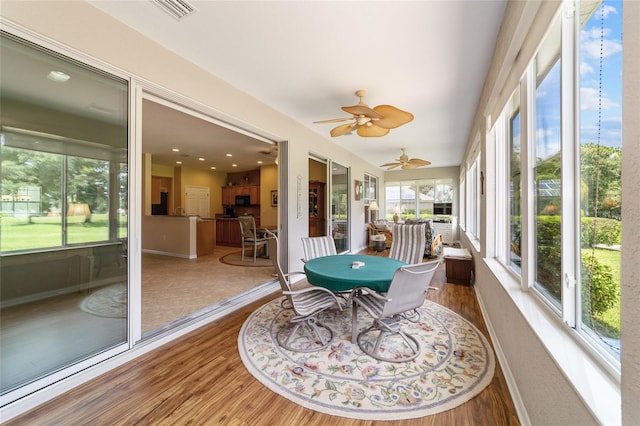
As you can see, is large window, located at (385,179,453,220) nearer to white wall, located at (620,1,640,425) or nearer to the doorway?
the doorway

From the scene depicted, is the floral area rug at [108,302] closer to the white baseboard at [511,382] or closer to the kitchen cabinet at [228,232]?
the white baseboard at [511,382]

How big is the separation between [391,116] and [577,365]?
96.3 inches

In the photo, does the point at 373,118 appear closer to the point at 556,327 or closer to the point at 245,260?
the point at 556,327

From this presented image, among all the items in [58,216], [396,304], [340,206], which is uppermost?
[340,206]

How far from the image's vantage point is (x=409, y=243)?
11.8ft

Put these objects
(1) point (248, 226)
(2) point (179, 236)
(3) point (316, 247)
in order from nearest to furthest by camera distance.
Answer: (3) point (316, 247) < (1) point (248, 226) < (2) point (179, 236)

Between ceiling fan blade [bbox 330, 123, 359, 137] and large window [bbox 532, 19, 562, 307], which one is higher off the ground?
ceiling fan blade [bbox 330, 123, 359, 137]

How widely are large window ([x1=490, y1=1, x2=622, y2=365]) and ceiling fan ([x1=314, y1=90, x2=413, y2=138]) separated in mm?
1094

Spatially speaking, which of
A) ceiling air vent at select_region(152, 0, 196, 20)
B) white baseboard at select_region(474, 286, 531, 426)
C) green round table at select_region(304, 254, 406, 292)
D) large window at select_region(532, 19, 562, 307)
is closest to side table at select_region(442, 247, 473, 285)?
white baseboard at select_region(474, 286, 531, 426)

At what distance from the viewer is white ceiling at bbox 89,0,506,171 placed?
1.86 metres

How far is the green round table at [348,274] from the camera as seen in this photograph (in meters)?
2.19

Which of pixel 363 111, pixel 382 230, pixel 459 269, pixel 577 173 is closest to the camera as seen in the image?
pixel 577 173

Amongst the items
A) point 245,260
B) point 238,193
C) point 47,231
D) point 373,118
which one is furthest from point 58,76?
point 238,193

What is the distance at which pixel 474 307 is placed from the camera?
3152 mm
